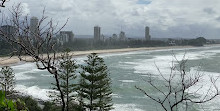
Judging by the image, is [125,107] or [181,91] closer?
[125,107]

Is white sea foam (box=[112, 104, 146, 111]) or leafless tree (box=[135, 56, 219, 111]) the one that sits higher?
leafless tree (box=[135, 56, 219, 111])

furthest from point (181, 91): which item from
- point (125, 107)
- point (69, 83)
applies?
point (69, 83)

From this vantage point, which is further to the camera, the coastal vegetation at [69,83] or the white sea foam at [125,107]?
the white sea foam at [125,107]

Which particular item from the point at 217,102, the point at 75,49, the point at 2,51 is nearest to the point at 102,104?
the point at 217,102

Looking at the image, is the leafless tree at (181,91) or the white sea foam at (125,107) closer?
the leafless tree at (181,91)

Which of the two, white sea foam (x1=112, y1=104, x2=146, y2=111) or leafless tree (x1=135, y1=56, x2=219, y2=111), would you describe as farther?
white sea foam (x1=112, y1=104, x2=146, y2=111)

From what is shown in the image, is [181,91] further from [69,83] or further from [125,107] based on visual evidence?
[69,83]

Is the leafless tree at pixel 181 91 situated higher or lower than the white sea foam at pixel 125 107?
higher

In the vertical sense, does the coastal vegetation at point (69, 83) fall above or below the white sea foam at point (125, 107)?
above

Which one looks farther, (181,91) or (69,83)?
(181,91)
